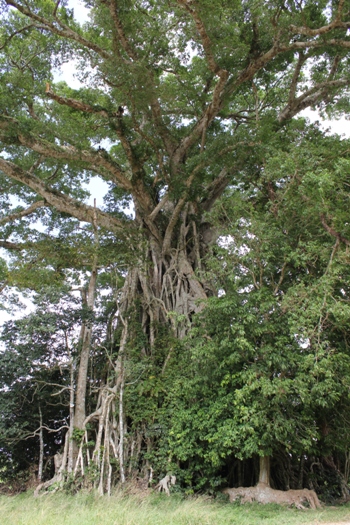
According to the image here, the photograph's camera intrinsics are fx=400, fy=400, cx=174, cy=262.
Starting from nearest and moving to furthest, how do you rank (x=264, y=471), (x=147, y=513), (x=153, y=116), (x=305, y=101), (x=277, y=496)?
(x=147, y=513), (x=277, y=496), (x=264, y=471), (x=153, y=116), (x=305, y=101)

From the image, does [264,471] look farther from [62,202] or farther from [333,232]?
[62,202]

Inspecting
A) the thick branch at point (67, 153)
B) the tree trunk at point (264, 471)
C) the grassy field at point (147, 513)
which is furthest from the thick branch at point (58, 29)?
the tree trunk at point (264, 471)

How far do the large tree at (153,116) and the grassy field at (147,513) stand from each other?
3.52 ft

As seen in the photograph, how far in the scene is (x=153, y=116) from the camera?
7773 millimetres

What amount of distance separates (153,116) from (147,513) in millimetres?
6560

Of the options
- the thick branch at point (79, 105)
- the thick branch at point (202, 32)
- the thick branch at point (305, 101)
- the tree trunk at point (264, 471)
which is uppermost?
the thick branch at point (305, 101)

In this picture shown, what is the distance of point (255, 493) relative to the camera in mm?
5422

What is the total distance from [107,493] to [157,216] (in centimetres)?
549

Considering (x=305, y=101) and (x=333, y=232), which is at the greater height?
(x=305, y=101)

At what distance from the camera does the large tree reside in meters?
6.47

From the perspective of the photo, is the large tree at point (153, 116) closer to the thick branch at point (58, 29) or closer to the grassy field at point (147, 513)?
the thick branch at point (58, 29)

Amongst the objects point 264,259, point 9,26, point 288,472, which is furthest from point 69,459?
point 9,26

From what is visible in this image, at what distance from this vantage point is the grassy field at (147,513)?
3422 mm

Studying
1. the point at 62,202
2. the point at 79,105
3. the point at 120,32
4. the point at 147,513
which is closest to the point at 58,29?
the point at 120,32
